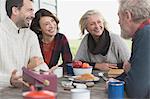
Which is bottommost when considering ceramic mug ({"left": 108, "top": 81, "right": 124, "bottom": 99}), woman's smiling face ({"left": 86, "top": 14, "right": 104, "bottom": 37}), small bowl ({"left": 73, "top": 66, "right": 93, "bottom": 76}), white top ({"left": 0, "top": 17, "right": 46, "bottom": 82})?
ceramic mug ({"left": 108, "top": 81, "right": 124, "bottom": 99})

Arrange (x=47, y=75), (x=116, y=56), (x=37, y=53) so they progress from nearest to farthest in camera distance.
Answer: (x=47, y=75)
(x=37, y=53)
(x=116, y=56)

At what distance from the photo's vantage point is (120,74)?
5.66 feet

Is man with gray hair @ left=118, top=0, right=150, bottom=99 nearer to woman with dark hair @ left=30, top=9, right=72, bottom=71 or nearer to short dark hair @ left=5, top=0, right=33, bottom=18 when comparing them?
short dark hair @ left=5, top=0, right=33, bottom=18

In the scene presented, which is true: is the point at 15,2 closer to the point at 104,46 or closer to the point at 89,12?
the point at 89,12

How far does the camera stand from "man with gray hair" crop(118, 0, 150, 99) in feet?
4.20

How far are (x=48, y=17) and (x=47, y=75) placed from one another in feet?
4.44

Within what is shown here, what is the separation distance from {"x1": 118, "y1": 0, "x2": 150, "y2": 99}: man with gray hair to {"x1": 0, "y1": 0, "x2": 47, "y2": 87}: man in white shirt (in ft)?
2.91

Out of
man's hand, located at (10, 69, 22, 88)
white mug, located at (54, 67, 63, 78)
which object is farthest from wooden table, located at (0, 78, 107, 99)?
white mug, located at (54, 67, 63, 78)

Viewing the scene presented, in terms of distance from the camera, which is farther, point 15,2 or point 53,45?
point 53,45

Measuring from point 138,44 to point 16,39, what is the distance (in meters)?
1.06

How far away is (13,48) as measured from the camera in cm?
205

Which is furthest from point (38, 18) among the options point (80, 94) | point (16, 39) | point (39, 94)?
point (39, 94)

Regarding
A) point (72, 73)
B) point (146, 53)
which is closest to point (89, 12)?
point (72, 73)

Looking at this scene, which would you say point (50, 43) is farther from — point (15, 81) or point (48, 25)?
point (15, 81)
